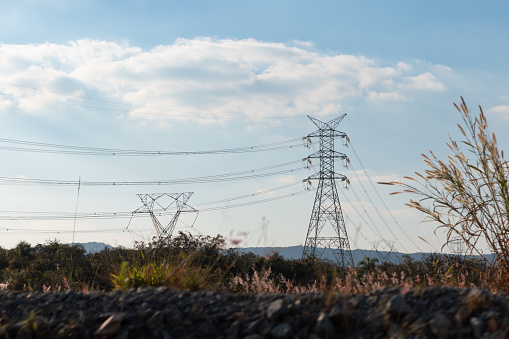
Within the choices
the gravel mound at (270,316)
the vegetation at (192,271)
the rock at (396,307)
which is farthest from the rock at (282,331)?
the vegetation at (192,271)

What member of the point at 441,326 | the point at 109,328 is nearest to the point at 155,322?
the point at 109,328

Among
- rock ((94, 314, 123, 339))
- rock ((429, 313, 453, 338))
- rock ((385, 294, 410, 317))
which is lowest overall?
rock ((94, 314, 123, 339))

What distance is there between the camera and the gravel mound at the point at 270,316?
3494 mm

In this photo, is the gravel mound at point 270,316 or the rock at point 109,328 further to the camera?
the rock at point 109,328

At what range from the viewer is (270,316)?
147 inches

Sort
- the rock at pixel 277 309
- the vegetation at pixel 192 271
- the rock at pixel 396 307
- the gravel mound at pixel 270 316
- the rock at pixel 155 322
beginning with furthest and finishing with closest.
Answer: the vegetation at pixel 192 271 < the rock at pixel 155 322 < the rock at pixel 277 309 < the rock at pixel 396 307 < the gravel mound at pixel 270 316

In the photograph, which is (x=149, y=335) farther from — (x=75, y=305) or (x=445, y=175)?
(x=445, y=175)

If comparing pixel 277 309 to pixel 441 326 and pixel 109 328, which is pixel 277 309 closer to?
pixel 441 326

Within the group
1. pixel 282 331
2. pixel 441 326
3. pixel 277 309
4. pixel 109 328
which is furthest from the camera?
pixel 109 328

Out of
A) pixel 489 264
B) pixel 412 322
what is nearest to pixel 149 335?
pixel 412 322

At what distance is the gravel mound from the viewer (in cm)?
349

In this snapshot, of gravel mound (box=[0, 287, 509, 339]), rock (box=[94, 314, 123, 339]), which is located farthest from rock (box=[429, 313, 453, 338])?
rock (box=[94, 314, 123, 339])

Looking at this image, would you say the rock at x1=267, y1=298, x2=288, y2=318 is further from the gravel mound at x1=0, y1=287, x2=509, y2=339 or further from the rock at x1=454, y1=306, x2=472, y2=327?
the rock at x1=454, y1=306, x2=472, y2=327

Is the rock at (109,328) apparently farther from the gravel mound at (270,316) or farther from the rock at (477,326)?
the rock at (477,326)
